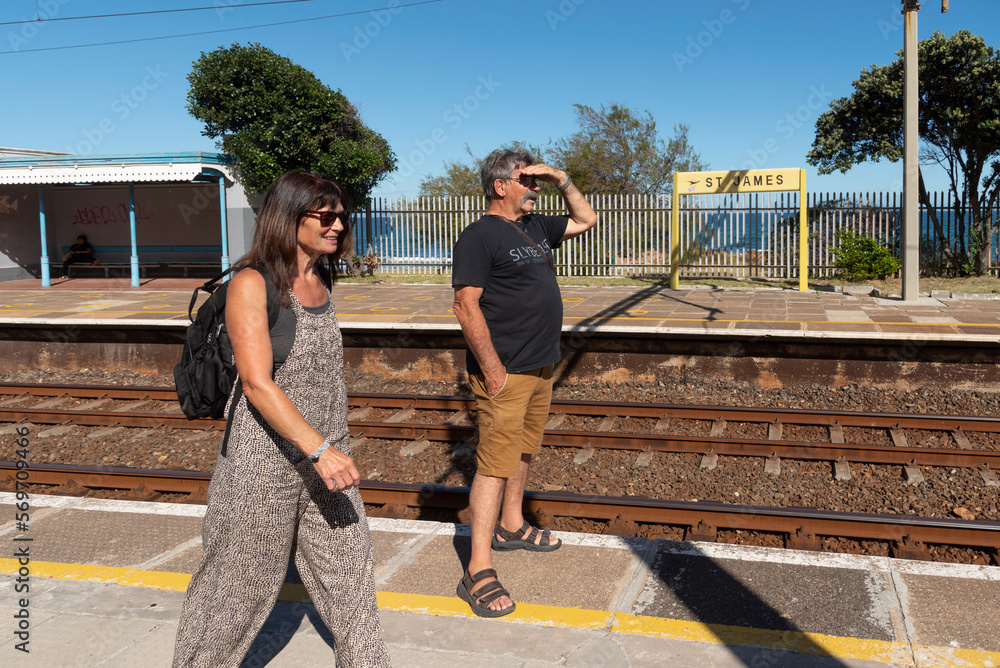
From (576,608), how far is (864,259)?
47.2 ft

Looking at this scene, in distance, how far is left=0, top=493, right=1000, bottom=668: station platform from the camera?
3.06 m

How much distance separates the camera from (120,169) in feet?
63.2

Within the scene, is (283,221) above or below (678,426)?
above

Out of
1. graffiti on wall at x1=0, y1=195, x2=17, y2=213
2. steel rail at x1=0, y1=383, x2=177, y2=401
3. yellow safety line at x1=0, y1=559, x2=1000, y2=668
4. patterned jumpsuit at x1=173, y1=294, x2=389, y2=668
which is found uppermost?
graffiti on wall at x1=0, y1=195, x2=17, y2=213

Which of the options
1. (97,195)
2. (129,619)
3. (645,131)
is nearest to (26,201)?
(97,195)

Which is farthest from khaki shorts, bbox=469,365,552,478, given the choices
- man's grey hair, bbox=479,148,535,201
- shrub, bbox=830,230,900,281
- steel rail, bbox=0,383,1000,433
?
shrub, bbox=830,230,900,281

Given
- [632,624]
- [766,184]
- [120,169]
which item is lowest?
[632,624]

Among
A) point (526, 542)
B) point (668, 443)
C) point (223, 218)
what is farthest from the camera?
point (223, 218)

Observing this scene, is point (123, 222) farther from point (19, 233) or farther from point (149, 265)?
point (19, 233)

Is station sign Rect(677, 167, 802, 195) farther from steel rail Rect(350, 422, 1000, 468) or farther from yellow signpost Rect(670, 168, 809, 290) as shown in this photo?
steel rail Rect(350, 422, 1000, 468)

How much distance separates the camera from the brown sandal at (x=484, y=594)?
3.42 meters

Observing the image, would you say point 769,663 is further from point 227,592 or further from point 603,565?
point 227,592

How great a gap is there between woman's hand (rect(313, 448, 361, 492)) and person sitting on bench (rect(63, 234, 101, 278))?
73.9 feet

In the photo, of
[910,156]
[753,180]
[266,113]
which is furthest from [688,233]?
[266,113]
